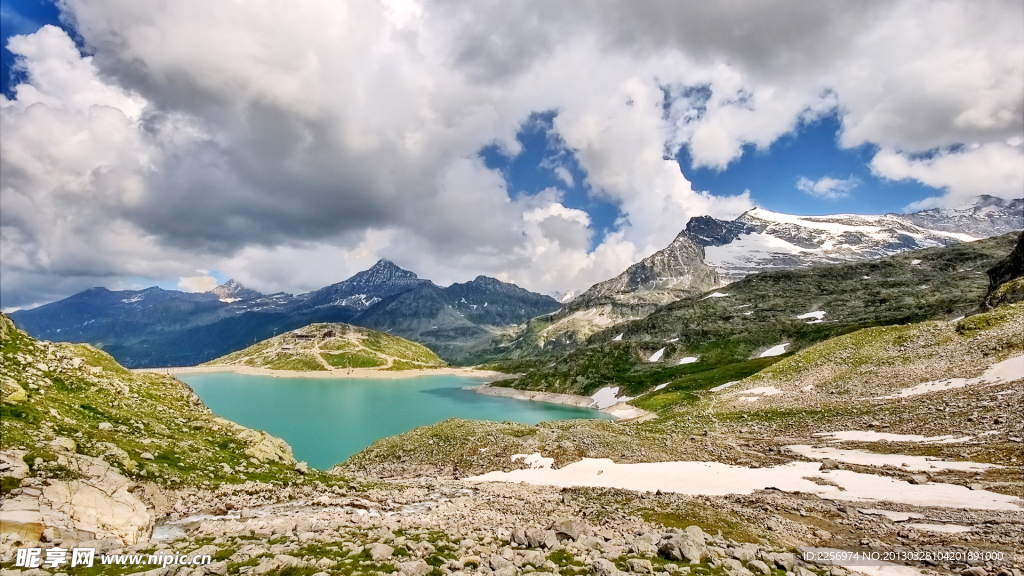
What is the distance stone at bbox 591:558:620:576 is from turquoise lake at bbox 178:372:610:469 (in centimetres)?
5926

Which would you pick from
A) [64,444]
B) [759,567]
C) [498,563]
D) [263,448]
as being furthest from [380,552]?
[263,448]

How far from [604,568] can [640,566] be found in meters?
1.32

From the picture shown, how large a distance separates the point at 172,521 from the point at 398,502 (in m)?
11.2

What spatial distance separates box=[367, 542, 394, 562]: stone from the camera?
13484mm

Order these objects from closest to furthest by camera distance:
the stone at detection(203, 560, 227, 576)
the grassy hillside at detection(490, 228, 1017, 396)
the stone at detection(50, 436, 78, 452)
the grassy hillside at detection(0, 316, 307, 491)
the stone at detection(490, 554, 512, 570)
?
the stone at detection(203, 560, 227, 576), the stone at detection(490, 554, 512, 570), the stone at detection(50, 436, 78, 452), the grassy hillside at detection(0, 316, 307, 491), the grassy hillside at detection(490, 228, 1017, 396)

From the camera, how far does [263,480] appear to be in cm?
2753

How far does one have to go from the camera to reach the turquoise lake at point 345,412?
8369cm

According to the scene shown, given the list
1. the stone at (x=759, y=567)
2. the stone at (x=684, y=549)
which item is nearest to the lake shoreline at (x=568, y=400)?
the stone at (x=684, y=549)

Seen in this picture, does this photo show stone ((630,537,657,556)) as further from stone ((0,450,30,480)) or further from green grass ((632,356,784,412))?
green grass ((632,356,784,412))

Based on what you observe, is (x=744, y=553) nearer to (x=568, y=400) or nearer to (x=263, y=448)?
(x=263, y=448)

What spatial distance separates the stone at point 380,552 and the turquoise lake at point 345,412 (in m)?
55.6

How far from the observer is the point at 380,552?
45.0ft

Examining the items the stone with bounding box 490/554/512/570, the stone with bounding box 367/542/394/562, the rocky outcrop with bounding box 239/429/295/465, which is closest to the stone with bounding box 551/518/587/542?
the stone with bounding box 490/554/512/570

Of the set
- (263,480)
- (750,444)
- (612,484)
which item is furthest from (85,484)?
(750,444)
